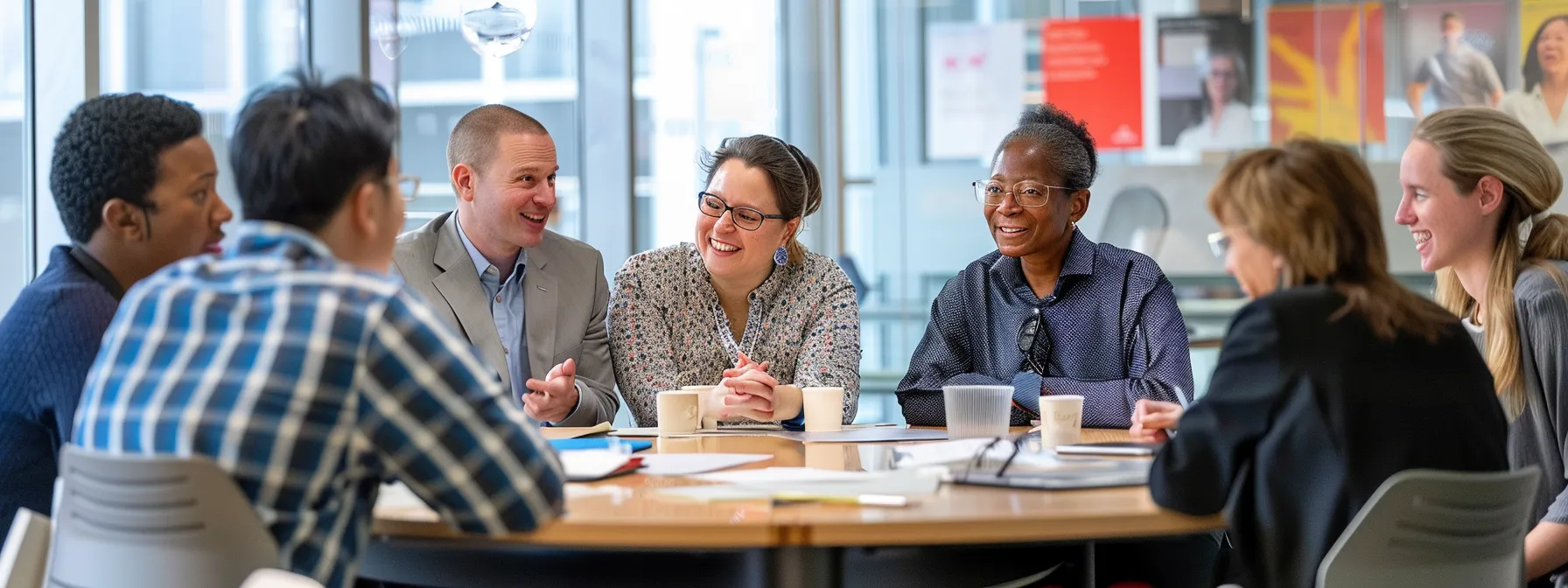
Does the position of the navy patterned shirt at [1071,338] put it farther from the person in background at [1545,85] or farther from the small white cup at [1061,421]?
the person in background at [1545,85]

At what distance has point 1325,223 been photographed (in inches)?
71.0

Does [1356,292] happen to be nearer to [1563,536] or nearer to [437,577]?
[1563,536]

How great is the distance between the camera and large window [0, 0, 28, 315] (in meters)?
2.95

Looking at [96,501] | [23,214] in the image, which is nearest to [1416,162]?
[96,501]

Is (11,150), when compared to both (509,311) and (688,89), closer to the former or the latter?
(509,311)

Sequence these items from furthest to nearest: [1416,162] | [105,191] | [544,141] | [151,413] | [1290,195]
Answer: [544,141] → [1416,162] → [105,191] → [1290,195] → [151,413]

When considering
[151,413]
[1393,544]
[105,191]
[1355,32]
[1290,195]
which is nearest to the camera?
[151,413]

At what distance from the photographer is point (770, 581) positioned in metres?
1.69

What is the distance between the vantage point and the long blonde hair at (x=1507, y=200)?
245 cm

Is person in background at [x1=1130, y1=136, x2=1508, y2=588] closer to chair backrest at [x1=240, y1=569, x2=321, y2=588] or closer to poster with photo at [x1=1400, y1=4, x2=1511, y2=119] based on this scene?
chair backrest at [x1=240, y1=569, x2=321, y2=588]

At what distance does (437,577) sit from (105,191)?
84 cm

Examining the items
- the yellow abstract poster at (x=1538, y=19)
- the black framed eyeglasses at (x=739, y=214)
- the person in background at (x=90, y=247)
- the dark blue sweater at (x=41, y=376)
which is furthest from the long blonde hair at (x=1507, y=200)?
the yellow abstract poster at (x=1538, y=19)

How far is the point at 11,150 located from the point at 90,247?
102cm

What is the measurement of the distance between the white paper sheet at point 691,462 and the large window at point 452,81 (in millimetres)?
1817
